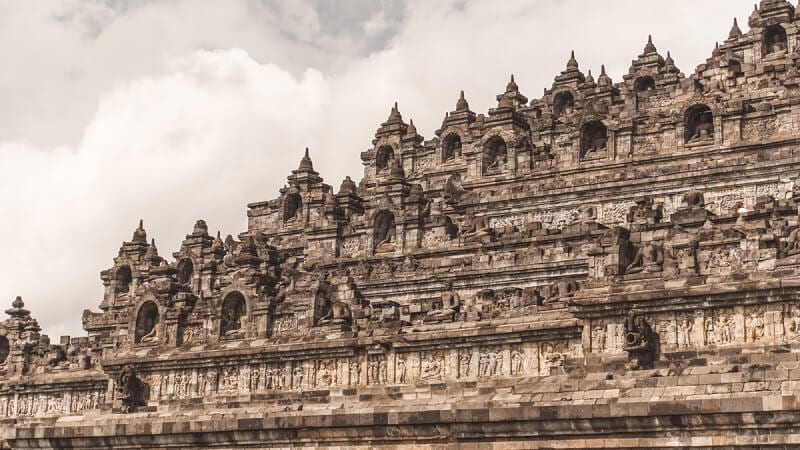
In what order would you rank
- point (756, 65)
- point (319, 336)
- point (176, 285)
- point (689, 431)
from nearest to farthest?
point (689, 431) → point (319, 336) → point (176, 285) → point (756, 65)

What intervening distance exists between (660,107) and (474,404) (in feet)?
93.7

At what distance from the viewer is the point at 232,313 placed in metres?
54.9

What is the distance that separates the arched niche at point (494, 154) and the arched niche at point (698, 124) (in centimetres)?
940

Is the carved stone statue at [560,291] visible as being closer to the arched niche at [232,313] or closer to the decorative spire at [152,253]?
the arched niche at [232,313]

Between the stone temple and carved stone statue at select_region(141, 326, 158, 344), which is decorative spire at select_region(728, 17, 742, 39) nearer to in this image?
the stone temple

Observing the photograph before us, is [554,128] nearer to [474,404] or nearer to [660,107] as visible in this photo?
[660,107]

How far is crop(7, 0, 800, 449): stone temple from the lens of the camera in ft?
122

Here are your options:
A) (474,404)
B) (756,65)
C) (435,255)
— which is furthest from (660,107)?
(474,404)

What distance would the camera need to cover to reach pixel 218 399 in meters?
51.5

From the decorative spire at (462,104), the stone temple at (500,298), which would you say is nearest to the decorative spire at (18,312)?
the stone temple at (500,298)

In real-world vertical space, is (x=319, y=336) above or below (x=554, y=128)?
below

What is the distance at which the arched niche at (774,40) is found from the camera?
6819cm

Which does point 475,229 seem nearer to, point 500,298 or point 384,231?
point 384,231

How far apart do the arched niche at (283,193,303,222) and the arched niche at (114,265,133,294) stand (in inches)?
442
